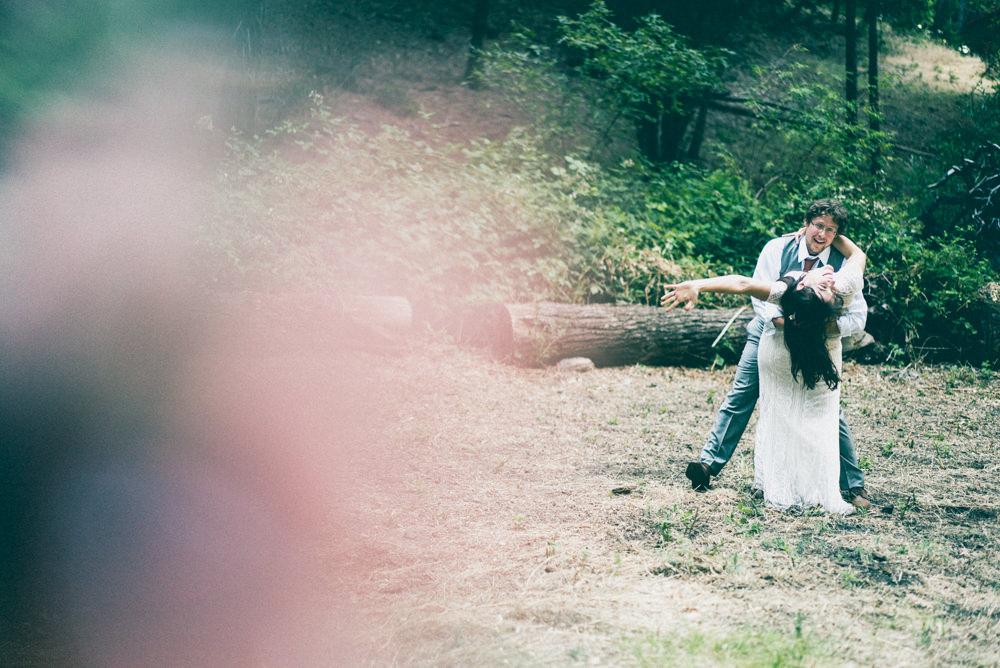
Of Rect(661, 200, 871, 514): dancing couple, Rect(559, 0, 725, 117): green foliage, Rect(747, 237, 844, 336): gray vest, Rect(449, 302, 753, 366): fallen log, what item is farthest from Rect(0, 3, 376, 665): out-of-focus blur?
Rect(559, 0, 725, 117): green foliage

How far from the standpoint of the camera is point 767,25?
1942 cm

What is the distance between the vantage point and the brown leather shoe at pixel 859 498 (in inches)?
192

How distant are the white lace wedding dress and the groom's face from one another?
55cm

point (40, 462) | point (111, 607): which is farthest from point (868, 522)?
point (40, 462)

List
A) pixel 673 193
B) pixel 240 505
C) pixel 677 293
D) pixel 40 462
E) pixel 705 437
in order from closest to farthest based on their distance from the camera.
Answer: pixel 677 293
pixel 240 505
pixel 40 462
pixel 705 437
pixel 673 193

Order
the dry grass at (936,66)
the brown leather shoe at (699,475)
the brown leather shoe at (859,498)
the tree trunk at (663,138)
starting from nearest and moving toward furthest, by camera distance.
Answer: the brown leather shoe at (859,498) → the brown leather shoe at (699,475) → the tree trunk at (663,138) → the dry grass at (936,66)

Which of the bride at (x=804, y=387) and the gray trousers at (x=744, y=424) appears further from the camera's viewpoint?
the gray trousers at (x=744, y=424)

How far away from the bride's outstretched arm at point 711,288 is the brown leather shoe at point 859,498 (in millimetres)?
1457

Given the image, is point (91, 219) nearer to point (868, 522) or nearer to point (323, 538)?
point (323, 538)

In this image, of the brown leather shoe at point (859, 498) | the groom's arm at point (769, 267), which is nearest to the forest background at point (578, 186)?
the groom's arm at point (769, 267)

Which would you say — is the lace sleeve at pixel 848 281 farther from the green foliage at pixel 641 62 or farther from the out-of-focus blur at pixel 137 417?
the green foliage at pixel 641 62

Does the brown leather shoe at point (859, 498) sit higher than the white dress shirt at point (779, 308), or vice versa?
the white dress shirt at point (779, 308)

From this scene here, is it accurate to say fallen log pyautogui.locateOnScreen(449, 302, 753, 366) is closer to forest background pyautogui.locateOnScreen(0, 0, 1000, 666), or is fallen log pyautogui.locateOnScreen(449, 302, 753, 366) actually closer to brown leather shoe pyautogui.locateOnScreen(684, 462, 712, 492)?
forest background pyautogui.locateOnScreen(0, 0, 1000, 666)

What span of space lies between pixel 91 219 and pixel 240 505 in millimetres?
4735
